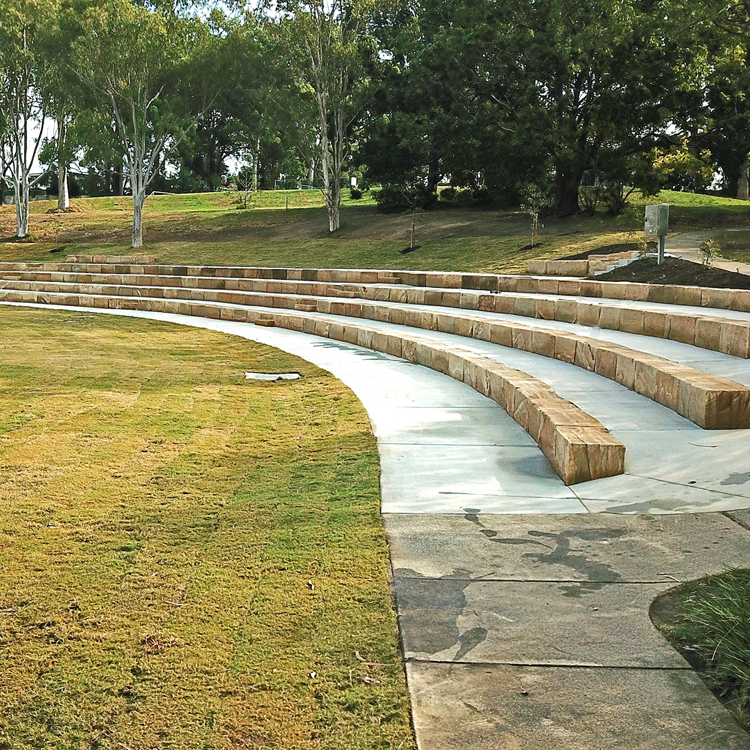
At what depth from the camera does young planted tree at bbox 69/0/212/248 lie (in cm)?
2691

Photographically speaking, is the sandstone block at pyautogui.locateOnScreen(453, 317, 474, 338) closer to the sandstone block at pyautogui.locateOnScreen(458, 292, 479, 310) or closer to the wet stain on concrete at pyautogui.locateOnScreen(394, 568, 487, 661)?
the sandstone block at pyautogui.locateOnScreen(458, 292, 479, 310)

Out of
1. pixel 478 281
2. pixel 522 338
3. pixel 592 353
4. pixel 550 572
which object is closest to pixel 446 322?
pixel 522 338

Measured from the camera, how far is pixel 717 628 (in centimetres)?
273

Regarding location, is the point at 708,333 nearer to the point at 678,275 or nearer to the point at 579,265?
the point at 678,275

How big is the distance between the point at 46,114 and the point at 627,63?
20357 mm

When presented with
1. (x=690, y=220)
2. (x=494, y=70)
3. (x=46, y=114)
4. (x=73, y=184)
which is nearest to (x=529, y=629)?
(x=690, y=220)

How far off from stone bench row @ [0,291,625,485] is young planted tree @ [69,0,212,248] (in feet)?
52.1

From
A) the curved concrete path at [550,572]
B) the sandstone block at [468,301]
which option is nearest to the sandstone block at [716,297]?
the sandstone block at [468,301]

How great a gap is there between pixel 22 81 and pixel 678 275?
25.5 m

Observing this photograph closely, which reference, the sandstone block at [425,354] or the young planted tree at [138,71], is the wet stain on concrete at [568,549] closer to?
the sandstone block at [425,354]

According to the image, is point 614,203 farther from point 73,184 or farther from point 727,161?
point 73,184

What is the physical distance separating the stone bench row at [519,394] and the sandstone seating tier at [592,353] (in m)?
0.86

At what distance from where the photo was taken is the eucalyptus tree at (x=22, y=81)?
1155 inches

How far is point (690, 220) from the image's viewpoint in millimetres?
22328
